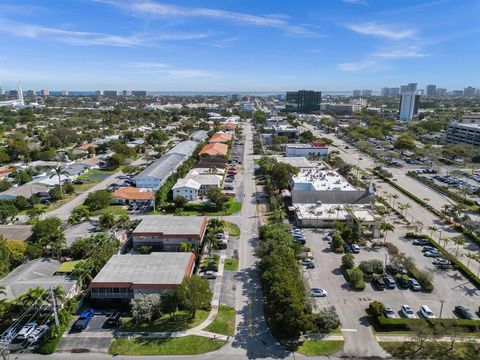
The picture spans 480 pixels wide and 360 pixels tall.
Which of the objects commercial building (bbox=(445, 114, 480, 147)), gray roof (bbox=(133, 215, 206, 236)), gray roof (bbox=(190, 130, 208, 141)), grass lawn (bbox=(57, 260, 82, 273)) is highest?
commercial building (bbox=(445, 114, 480, 147))

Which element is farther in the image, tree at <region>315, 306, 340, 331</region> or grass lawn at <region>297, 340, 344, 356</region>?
tree at <region>315, 306, 340, 331</region>

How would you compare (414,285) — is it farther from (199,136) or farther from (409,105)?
(409,105)

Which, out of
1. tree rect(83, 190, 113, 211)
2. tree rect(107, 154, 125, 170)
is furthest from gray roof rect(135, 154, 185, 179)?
tree rect(83, 190, 113, 211)

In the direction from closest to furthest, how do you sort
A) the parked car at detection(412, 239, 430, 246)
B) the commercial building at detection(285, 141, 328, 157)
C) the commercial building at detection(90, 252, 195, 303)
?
1. the commercial building at detection(90, 252, 195, 303)
2. the parked car at detection(412, 239, 430, 246)
3. the commercial building at detection(285, 141, 328, 157)

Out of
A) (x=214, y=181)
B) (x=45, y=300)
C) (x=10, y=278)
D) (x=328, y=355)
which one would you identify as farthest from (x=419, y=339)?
(x=214, y=181)

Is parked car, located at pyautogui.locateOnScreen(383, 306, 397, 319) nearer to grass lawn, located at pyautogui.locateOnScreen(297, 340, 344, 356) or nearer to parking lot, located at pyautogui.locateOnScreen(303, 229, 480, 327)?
parking lot, located at pyautogui.locateOnScreen(303, 229, 480, 327)

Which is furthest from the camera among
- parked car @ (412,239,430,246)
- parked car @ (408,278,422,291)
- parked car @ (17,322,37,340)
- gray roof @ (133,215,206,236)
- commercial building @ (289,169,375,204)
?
commercial building @ (289,169,375,204)
